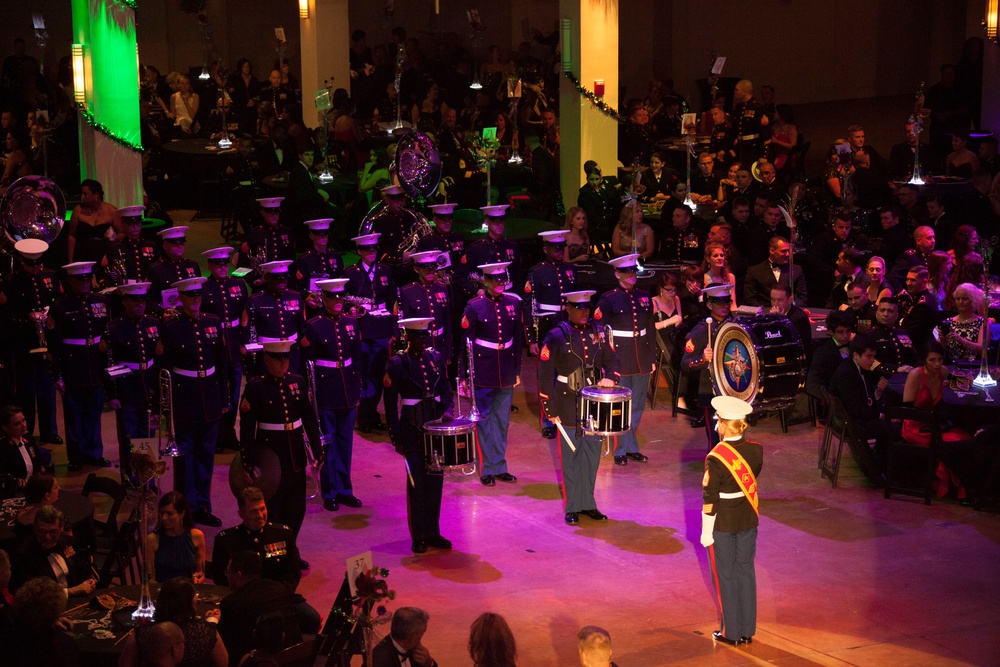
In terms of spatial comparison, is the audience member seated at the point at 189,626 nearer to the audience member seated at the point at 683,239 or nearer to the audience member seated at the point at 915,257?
the audience member seated at the point at 915,257

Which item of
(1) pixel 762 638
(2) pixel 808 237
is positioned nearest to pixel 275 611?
(1) pixel 762 638

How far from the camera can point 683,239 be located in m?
15.9

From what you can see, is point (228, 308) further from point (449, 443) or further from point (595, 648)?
point (595, 648)

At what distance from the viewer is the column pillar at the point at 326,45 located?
21.6 metres

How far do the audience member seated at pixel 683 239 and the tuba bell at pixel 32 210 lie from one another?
686 cm

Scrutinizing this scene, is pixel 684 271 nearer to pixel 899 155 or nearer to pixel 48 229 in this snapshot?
pixel 899 155

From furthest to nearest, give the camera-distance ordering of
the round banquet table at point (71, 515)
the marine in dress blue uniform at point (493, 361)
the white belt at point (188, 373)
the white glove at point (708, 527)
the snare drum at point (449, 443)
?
1. the marine in dress blue uniform at point (493, 361)
2. the white belt at point (188, 373)
3. the snare drum at point (449, 443)
4. the round banquet table at point (71, 515)
5. the white glove at point (708, 527)

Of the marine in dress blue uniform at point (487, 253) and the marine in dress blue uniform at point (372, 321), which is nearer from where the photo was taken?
the marine in dress blue uniform at point (372, 321)

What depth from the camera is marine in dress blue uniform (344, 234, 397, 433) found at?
1339 cm

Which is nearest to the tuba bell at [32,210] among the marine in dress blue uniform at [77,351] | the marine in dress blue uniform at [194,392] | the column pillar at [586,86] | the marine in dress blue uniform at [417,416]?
the marine in dress blue uniform at [77,351]

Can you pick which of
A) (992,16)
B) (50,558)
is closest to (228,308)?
(50,558)

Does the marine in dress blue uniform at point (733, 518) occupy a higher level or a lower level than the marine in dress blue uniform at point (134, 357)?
lower

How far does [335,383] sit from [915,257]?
6696 mm

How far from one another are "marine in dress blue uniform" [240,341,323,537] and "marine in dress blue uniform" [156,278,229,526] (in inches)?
44.2
